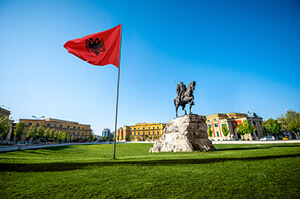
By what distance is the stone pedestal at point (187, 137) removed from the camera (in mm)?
9383

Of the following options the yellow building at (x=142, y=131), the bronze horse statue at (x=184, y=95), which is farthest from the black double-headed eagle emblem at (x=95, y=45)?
the yellow building at (x=142, y=131)

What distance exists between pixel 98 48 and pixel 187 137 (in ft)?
29.3

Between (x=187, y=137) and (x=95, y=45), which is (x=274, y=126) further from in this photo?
(x=95, y=45)

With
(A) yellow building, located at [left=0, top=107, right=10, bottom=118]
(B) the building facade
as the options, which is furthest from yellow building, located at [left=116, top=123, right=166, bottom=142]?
(A) yellow building, located at [left=0, top=107, right=10, bottom=118]

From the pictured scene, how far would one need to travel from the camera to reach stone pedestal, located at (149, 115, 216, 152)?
9.38 m

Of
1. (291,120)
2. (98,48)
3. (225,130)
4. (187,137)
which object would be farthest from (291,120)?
(98,48)

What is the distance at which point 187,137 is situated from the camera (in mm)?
9750

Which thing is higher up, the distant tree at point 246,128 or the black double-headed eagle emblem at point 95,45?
the black double-headed eagle emblem at point 95,45

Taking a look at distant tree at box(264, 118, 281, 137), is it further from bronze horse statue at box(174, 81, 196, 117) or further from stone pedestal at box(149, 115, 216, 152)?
bronze horse statue at box(174, 81, 196, 117)

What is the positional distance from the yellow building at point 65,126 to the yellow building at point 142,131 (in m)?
25.4

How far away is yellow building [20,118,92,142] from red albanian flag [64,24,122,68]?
7690 centimetres

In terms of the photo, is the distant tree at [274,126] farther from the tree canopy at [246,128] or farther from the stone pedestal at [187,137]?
the stone pedestal at [187,137]

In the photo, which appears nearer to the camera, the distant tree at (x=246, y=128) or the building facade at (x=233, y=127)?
the distant tree at (x=246, y=128)

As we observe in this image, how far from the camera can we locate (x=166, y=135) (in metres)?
11.8
